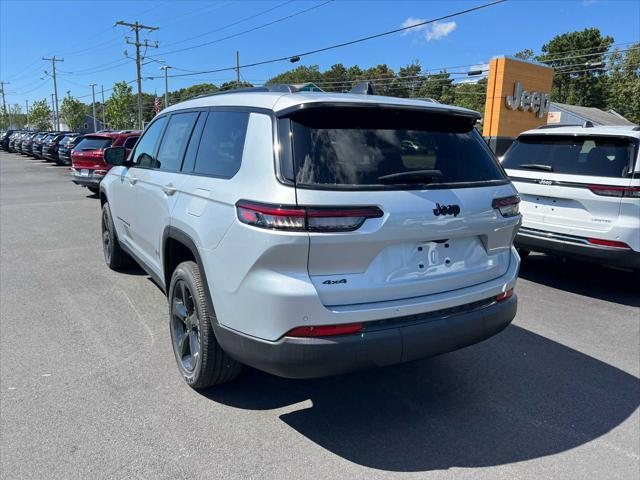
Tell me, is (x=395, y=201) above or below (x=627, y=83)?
below

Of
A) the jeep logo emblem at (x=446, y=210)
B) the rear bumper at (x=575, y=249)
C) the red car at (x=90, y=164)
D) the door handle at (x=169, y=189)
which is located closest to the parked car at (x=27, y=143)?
Answer: the red car at (x=90, y=164)

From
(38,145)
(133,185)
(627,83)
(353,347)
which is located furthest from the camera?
(627,83)

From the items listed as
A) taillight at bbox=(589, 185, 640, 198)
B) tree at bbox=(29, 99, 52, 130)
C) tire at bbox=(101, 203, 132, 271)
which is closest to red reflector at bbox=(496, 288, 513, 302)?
taillight at bbox=(589, 185, 640, 198)

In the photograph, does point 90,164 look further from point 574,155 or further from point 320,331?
point 320,331

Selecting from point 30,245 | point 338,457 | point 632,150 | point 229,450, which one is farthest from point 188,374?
point 30,245

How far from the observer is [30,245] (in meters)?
7.80

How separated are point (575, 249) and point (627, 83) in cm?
5537

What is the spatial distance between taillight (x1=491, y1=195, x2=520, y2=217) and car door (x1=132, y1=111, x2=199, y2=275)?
2126 millimetres

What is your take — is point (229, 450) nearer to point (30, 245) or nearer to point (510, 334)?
point (510, 334)

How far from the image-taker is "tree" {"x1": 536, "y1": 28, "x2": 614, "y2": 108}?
184 feet

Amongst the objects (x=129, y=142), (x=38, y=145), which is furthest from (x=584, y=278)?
(x=38, y=145)

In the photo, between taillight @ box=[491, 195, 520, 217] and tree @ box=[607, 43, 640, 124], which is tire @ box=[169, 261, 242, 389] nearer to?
taillight @ box=[491, 195, 520, 217]

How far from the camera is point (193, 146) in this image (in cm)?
361

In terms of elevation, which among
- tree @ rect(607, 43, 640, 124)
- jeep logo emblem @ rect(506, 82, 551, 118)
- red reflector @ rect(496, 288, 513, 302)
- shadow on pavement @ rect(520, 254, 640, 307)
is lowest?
shadow on pavement @ rect(520, 254, 640, 307)
